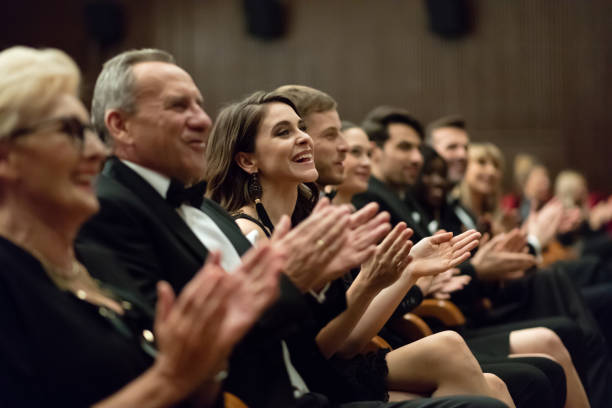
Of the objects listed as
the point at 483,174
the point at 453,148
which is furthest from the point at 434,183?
the point at 483,174

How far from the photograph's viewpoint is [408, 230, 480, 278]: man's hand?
97.3 inches

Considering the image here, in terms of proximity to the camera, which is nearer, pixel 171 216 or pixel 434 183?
pixel 171 216

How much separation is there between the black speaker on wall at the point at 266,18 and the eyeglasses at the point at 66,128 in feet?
26.2

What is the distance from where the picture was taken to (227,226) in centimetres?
208

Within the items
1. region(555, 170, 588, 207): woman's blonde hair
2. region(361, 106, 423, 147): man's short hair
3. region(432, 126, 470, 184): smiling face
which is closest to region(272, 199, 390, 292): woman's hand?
region(361, 106, 423, 147): man's short hair

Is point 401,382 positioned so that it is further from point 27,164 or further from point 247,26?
point 247,26

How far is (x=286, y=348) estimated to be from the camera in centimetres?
196

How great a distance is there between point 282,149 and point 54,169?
3.75 ft

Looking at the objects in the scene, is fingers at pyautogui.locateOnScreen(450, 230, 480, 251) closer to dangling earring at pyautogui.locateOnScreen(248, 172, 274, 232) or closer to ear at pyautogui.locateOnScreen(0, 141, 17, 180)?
dangling earring at pyautogui.locateOnScreen(248, 172, 274, 232)

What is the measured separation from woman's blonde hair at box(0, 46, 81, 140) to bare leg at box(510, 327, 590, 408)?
219cm

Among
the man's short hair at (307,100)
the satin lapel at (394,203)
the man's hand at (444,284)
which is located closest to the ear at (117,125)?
the man's short hair at (307,100)

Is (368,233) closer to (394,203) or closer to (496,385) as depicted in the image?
(496,385)

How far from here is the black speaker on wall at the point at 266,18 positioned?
9.23 m

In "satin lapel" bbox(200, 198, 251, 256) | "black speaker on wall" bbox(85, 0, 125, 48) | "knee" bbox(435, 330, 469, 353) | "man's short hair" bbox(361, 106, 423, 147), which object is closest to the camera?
"satin lapel" bbox(200, 198, 251, 256)
